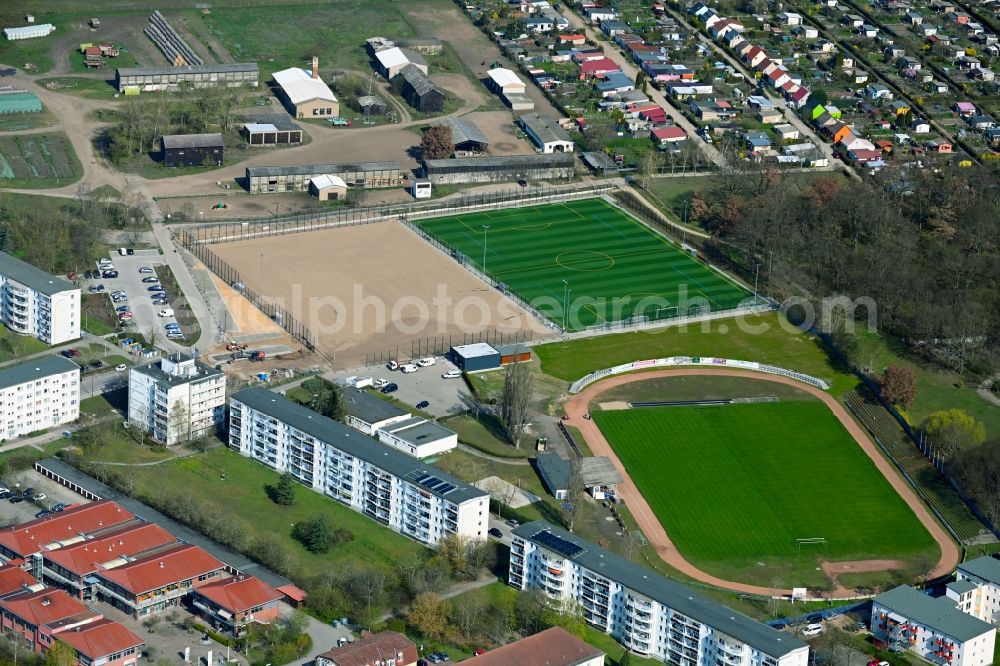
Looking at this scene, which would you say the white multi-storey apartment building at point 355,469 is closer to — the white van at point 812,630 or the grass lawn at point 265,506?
the grass lawn at point 265,506

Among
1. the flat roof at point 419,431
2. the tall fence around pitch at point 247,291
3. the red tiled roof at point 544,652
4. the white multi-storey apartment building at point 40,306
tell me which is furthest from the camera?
the tall fence around pitch at point 247,291

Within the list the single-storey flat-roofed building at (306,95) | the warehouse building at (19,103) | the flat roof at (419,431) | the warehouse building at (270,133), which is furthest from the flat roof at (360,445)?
the warehouse building at (19,103)

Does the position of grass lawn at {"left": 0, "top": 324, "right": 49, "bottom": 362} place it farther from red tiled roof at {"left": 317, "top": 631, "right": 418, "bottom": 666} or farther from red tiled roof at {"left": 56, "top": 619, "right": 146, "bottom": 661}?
red tiled roof at {"left": 317, "top": 631, "right": 418, "bottom": 666}

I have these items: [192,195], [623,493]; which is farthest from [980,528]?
[192,195]

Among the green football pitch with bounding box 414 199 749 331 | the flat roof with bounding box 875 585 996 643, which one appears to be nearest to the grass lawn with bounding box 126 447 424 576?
the flat roof with bounding box 875 585 996 643

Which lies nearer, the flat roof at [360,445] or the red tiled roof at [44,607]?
the red tiled roof at [44,607]

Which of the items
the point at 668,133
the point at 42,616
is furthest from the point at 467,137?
the point at 42,616

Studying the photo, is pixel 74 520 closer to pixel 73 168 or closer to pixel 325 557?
pixel 325 557
